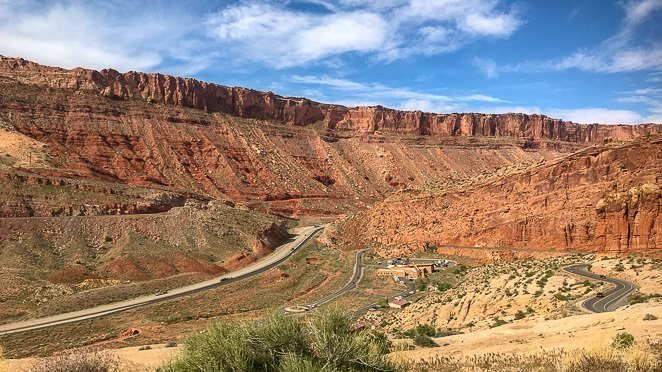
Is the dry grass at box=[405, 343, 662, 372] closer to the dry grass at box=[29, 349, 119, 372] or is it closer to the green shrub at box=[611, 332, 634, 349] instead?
the green shrub at box=[611, 332, 634, 349]

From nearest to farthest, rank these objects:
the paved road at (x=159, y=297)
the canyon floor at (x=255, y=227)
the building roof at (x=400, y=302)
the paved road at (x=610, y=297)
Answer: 1. the paved road at (x=610, y=297)
2. the canyon floor at (x=255, y=227)
3. the paved road at (x=159, y=297)
4. the building roof at (x=400, y=302)

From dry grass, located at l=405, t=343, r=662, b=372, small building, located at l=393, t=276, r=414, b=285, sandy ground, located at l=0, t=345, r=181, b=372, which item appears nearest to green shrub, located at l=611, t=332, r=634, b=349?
dry grass, located at l=405, t=343, r=662, b=372

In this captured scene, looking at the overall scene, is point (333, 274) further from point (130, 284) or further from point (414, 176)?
point (414, 176)

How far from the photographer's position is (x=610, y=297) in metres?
23.2

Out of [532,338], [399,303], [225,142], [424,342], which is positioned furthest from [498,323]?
[225,142]

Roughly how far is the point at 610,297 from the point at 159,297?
105 ft

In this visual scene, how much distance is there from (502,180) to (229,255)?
3063 cm

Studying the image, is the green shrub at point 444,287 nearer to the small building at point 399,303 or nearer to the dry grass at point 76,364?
the small building at point 399,303

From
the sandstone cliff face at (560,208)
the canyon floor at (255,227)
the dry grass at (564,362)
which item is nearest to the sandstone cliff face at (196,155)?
the canyon floor at (255,227)

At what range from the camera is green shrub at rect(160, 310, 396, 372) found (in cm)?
905

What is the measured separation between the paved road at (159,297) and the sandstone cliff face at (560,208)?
534 inches

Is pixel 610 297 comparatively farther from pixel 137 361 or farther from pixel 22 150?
pixel 22 150

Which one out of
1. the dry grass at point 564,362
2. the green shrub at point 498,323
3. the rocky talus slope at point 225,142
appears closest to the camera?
the dry grass at point 564,362

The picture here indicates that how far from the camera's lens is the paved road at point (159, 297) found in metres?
30.9
